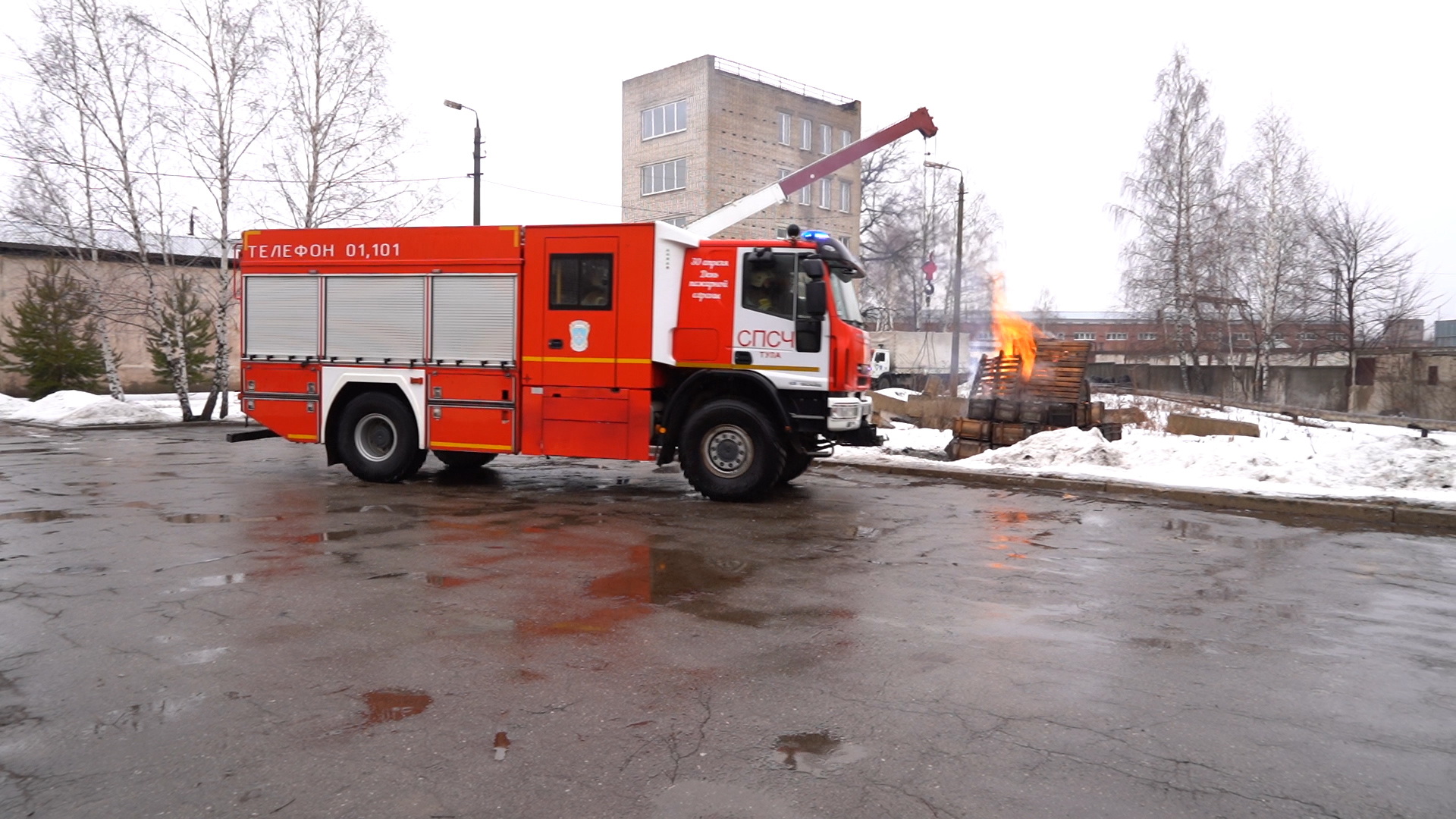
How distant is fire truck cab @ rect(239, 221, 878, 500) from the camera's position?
10547 millimetres

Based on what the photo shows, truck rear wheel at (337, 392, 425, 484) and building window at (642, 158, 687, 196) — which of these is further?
building window at (642, 158, 687, 196)

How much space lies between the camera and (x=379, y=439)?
1193 centimetres

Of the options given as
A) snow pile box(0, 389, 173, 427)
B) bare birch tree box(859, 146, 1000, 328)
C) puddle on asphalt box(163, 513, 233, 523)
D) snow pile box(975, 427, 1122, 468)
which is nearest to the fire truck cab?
puddle on asphalt box(163, 513, 233, 523)

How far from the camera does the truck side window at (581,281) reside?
1079 centimetres

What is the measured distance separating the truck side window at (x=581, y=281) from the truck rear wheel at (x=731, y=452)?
182 cm

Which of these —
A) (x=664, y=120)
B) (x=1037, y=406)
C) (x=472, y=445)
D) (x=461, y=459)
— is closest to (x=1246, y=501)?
(x=1037, y=406)

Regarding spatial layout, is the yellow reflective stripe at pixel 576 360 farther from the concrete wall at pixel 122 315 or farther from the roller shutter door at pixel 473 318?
the concrete wall at pixel 122 315

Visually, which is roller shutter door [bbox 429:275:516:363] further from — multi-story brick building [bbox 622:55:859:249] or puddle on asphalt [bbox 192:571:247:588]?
multi-story brick building [bbox 622:55:859:249]

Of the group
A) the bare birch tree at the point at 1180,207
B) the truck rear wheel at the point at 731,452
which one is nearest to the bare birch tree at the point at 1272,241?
the bare birch tree at the point at 1180,207

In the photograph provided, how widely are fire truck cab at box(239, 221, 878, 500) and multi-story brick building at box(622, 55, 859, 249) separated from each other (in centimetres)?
2709

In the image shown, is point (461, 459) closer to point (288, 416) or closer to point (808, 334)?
point (288, 416)

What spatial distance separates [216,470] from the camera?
13305 millimetres

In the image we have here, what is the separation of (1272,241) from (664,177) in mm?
24623

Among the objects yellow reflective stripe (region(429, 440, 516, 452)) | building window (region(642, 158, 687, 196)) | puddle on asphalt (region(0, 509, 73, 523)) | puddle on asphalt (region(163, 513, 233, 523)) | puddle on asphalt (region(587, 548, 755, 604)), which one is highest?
building window (region(642, 158, 687, 196))
